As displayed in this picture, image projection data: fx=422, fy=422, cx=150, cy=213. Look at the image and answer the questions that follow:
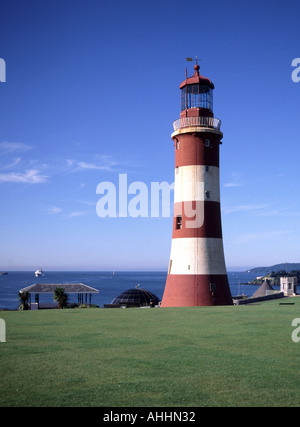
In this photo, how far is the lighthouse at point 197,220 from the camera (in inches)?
1192

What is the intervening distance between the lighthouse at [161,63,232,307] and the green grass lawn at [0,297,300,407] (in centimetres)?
1259

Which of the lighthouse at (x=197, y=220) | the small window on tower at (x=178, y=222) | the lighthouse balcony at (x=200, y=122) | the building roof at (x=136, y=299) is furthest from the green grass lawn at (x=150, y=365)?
the building roof at (x=136, y=299)

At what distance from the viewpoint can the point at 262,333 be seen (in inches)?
609

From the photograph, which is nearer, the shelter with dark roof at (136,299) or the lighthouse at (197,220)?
the lighthouse at (197,220)

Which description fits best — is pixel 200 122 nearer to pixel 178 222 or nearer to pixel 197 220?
pixel 197 220

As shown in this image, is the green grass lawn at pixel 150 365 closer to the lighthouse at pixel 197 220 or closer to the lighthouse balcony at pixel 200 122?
the lighthouse at pixel 197 220

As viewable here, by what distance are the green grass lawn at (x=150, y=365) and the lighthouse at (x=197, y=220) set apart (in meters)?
12.6

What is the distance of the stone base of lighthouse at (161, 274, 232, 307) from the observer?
98.7 ft

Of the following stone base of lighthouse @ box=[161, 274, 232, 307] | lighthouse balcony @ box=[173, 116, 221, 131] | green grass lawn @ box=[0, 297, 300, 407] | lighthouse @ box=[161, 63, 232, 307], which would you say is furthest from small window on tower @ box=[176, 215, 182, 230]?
green grass lawn @ box=[0, 297, 300, 407]

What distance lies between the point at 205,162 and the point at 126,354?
2149cm


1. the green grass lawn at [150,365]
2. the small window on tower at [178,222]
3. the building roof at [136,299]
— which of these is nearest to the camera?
the green grass lawn at [150,365]

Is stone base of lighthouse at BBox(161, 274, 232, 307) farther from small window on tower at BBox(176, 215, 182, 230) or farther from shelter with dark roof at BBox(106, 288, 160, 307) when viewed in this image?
shelter with dark roof at BBox(106, 288, 160, 307)

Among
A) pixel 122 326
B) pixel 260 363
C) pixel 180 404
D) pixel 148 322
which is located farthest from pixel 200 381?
pixel 148 322
